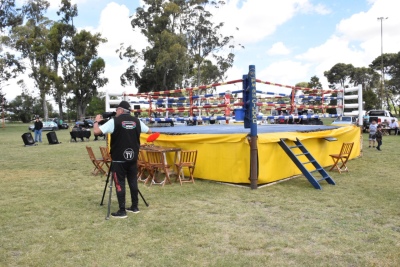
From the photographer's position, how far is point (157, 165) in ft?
23.9

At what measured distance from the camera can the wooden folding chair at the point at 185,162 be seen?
750 centimetres

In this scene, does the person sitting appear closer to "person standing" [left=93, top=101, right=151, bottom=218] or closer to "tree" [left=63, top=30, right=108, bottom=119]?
"person standing" [left=93, top=101, right=151, bottom=218]

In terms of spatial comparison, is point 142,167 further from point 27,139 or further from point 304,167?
point 27,139

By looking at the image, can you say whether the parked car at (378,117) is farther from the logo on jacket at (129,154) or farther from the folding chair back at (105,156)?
the logo on jacket at (129,154)

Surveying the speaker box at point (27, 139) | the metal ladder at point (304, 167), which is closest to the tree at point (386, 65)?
the speaker box at point (27, 139)

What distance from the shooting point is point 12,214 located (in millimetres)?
5500

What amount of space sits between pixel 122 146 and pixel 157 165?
218 centimetres

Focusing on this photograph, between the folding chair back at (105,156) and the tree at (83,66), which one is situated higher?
the tree at (83,66)

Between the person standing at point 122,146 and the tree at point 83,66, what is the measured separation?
130ft

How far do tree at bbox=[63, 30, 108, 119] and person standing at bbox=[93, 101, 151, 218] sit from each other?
130ft

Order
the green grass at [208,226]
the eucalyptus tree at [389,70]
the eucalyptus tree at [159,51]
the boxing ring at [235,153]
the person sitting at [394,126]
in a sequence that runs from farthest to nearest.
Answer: the eucalyptus tree at [389,70] → the eucalyptus tree at [159,51] → the person sitting at [394,126] → the boxing ring at [235,153] → the green grass at [208,226]

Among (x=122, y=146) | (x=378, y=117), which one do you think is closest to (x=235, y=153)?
(x=122, y=146)

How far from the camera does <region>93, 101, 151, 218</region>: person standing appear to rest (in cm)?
518

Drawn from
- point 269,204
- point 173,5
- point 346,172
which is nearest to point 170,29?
point 173,5
